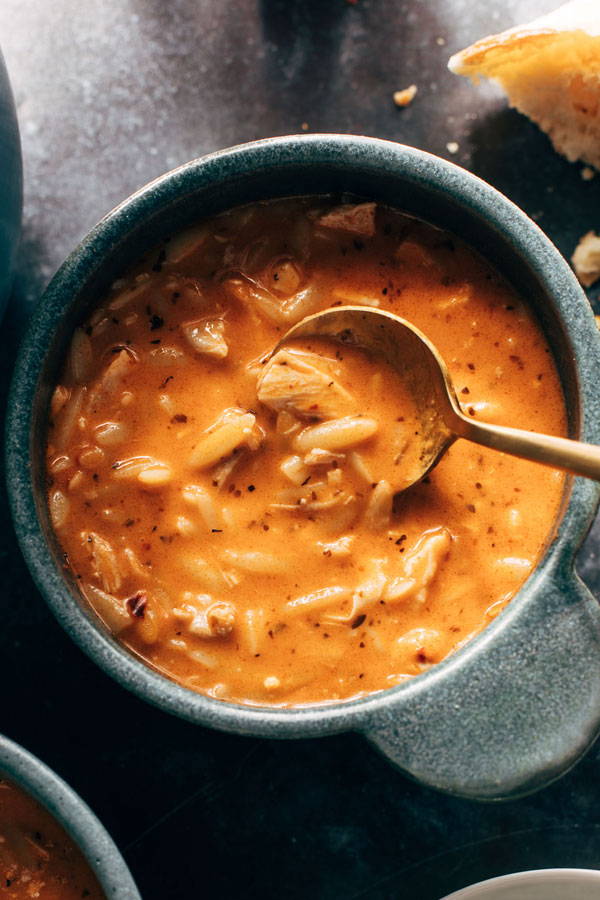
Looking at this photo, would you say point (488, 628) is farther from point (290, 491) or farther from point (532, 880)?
point (532, 880)

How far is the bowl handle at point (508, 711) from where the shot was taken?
1638 millimetres

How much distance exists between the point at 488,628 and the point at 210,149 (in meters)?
1.08

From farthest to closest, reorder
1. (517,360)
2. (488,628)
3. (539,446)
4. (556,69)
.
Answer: (556,69), (517,360), (488,628), (539,446)

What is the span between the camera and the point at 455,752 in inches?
64.7

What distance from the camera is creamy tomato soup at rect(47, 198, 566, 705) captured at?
175 centimetres

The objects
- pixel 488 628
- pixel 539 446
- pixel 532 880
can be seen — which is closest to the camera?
pixel 539 446

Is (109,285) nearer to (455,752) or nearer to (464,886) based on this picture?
(455,752)

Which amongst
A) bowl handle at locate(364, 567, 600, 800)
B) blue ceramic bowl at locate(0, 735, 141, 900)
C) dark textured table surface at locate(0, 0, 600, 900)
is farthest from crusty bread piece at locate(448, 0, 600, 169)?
blue ceramic bowl at locate(0, 735, 141, 900)

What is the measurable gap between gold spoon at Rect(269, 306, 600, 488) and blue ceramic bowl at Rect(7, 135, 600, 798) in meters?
0.18

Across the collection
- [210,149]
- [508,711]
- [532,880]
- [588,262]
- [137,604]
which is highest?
[210,149]

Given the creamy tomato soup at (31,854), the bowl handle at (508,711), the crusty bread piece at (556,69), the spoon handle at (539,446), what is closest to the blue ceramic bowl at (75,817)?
the creamy tomato soup at (31,854)

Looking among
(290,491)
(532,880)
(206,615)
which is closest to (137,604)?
(206,615)

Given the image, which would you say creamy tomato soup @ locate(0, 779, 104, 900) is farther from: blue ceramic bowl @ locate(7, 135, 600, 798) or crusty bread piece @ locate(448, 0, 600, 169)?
crusty bread piece @ locate(448, 0, 600, 169)

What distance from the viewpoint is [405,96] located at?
2.10m
